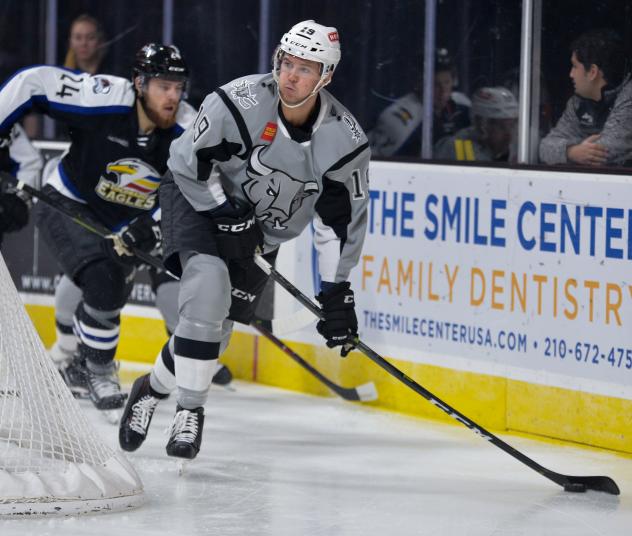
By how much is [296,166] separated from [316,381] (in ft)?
5.88

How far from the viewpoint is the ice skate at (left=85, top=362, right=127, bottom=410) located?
16.3 ft

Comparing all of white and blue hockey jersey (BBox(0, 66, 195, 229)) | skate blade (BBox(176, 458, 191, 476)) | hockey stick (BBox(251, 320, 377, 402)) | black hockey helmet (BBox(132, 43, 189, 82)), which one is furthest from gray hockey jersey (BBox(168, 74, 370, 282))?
hockey stick (BBox(251, 320, 377, 402))

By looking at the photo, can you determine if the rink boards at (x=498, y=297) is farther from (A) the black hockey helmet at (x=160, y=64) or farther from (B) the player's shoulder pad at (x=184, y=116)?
(A) the black hockey helmet at (x=160, y=64)

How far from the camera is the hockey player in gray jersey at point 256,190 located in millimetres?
3844

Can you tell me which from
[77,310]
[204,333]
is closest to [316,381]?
[77,310]

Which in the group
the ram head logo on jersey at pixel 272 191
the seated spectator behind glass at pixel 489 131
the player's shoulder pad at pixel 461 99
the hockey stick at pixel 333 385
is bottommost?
the hockey stick at pixel 333 385

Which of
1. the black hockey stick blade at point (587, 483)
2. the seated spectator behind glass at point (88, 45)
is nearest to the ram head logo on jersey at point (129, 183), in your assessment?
the seated spectator behind glass at point (88, 45)

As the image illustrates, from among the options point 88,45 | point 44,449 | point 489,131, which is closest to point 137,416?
point 44,449

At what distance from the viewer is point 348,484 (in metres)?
4.04

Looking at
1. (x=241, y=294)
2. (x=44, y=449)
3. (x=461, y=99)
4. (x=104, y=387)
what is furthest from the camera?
(x=461, y=99)

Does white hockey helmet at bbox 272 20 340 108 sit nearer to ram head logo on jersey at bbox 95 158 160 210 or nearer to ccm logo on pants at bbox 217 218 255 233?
ccm logo on pants at bbox 217 218 255 233

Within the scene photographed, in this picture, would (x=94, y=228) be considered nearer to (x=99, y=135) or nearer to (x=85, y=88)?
(x=99, y=135)

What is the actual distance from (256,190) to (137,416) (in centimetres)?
71

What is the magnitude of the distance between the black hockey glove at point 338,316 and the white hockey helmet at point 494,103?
1.27 meters
